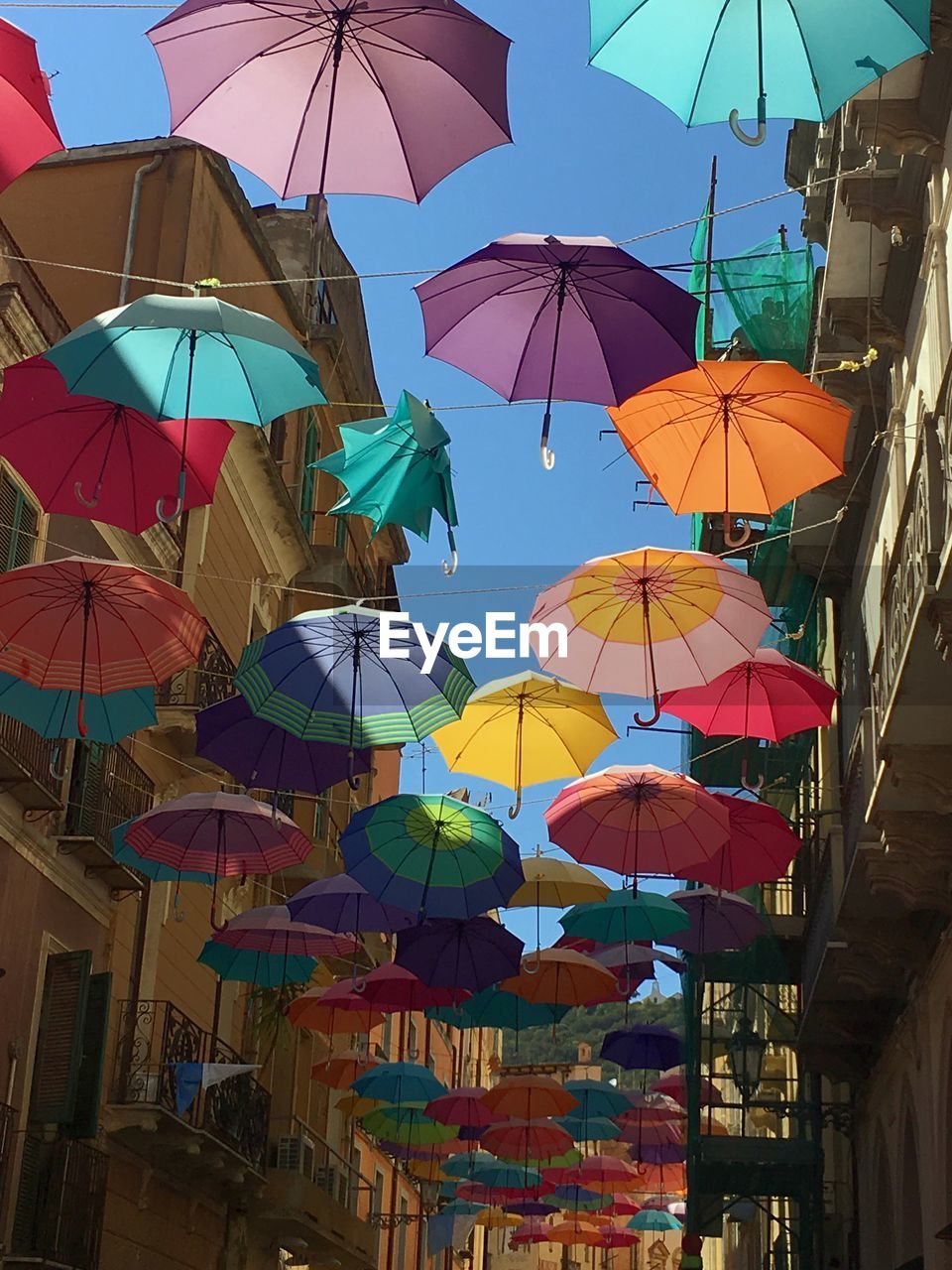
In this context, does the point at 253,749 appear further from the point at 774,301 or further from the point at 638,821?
the point at 774,301

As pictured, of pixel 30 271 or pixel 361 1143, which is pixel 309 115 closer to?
pixel 30 271

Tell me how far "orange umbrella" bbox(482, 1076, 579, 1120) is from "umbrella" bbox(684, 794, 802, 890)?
739 cm

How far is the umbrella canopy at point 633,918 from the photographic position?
18.1 meters

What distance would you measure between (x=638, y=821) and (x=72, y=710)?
537 centimetres

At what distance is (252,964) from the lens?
18984mm

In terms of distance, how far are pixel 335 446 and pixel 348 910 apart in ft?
40.7

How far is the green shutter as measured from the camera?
16219 millimetres

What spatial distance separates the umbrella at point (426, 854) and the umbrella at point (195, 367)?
22.0ft

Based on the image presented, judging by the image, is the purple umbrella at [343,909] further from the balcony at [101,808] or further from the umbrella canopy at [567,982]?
the umbrella canopy at [567,982]

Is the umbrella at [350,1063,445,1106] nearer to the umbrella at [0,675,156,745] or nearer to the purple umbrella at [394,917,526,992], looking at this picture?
the purple umbrella at [394,917,526,992]

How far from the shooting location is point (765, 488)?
1195 centimetres

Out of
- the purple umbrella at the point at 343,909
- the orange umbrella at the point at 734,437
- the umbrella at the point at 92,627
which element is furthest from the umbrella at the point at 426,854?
the orange umbrella at the point at 734,437

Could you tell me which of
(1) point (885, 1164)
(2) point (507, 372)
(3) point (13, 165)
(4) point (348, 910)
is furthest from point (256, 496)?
(3) point (13, 165)

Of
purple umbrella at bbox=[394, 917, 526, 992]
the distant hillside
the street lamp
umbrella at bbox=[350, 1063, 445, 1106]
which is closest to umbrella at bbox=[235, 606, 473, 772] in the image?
purple umbrella at bbox=[394, 917, 526, 992]
